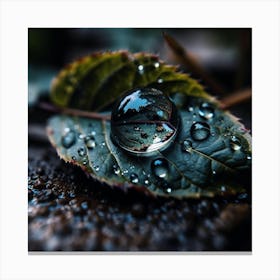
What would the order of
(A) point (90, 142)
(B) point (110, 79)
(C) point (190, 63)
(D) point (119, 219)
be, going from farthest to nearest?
(C) point (190, 63), (B) point (110, 79), (A) point (90, 142), (D) point (119, 219)

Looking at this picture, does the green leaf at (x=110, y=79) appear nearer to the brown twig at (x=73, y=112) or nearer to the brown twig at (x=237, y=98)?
the brown twig at (x=73, y=112)

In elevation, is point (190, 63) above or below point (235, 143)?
above

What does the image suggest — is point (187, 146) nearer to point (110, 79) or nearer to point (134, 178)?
point (134, 178)

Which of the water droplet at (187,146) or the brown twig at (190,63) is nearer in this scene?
the water droplet at (187,146)

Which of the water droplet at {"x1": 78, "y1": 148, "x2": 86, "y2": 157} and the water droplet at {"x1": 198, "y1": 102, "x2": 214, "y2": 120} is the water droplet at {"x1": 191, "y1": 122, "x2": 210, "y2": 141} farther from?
the water droplet at {"x1": 78, "y1": 148, "x2": 86, "y2": 157}

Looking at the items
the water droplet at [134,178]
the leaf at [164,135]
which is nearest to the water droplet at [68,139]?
the leaf at [164,135]

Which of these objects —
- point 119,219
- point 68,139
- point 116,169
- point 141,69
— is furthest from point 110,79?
point 119,219
